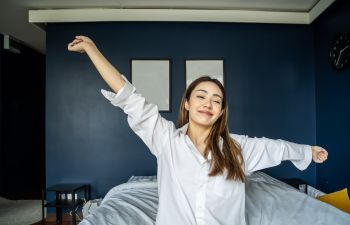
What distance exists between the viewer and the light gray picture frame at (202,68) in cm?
378

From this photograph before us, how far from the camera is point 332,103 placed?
3346 millimetres

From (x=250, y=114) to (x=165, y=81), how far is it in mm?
1117

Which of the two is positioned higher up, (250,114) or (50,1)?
(50,1)

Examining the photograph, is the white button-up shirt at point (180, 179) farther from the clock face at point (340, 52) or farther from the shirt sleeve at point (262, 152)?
the clock face at point (340, 52)

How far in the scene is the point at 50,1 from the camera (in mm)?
3557

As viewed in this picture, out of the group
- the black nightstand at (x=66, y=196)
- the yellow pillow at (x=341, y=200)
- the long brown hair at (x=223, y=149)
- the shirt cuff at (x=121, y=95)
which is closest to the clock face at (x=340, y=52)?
the yellow pillow at (x=341, y=200)

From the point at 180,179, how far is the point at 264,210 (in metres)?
0.98

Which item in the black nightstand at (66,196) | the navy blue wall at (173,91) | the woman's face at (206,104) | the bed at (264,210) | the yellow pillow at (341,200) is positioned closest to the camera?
the woman's face at (206,104)

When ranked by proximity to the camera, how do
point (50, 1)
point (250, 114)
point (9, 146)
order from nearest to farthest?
point (50, 1) < point (250, 114) < point (9, 146)

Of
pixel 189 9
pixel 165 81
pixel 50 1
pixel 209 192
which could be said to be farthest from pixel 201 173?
pixel 50 1

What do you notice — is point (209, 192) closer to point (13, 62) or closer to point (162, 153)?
point (162, 153)

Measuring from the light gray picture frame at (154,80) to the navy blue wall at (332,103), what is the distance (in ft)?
5.90

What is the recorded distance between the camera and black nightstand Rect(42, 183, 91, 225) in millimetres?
3337

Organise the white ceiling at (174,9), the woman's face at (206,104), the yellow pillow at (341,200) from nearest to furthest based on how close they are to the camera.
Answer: the woman's face at (206,104) → the yellow pillow at (341,200) → the white ceiling at (174,9)
